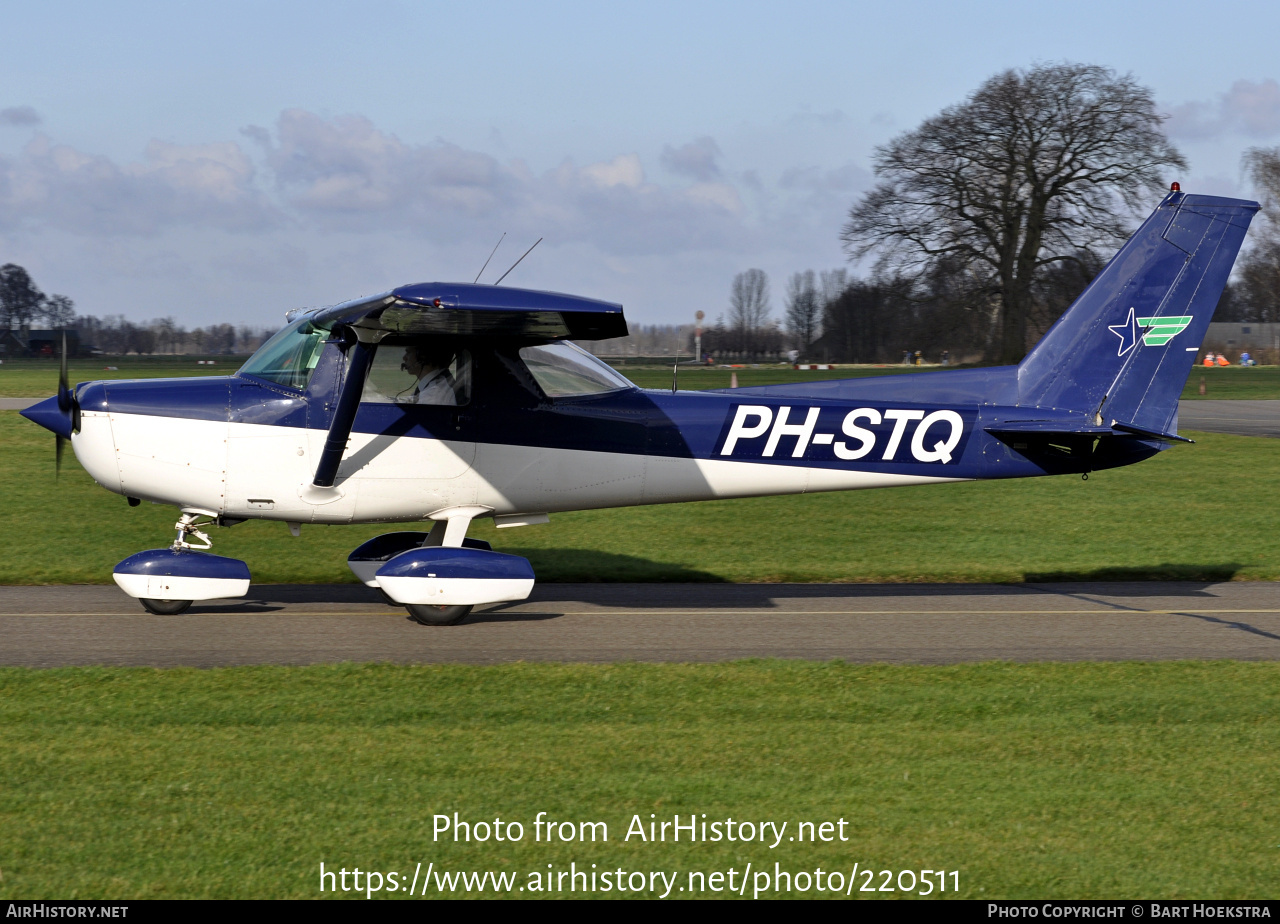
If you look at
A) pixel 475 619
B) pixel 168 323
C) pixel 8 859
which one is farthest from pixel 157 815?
pixel 168 323

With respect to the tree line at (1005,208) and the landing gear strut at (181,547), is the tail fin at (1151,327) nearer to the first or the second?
the landing gear strut at (181,547)

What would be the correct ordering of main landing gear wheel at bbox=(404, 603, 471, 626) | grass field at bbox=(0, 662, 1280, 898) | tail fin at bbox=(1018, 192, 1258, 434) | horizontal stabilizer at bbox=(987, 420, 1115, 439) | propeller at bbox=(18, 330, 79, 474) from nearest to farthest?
1. grass field at bbox=(0, 662, 1280, 898)
2. propeller at bbox=(18, 330, 79, 474)
3. main landing gear wheel at bbox=(404, 603, 471, 626)
4. horizontal stabilizer at bbox=(987, 420, 1115, 439)
5. tail fin at bbox=(1018, 192, 1258, 434)

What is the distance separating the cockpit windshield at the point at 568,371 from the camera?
829cm

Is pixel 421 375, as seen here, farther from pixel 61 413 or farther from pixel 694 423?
pixel 61 413

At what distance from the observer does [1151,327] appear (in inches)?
354

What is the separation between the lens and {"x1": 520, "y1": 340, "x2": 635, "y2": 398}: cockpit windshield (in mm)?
8289

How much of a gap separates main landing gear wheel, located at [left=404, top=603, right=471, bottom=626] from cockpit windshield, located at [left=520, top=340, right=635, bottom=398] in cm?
169

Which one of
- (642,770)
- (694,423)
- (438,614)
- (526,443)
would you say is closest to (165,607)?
(438,614)

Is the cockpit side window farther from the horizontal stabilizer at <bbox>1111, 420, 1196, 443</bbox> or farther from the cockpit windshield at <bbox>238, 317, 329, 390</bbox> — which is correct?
the horizontal stabilizer at <bbox>1111, 420, 1196, 443</bbox>

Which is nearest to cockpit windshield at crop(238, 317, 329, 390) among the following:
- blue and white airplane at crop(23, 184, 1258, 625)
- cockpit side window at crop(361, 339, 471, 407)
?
blue and white airplane at crop(23, 184, 1258, 625)

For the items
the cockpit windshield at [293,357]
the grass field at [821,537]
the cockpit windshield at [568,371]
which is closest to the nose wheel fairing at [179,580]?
the cockpit windshield at [293,357]

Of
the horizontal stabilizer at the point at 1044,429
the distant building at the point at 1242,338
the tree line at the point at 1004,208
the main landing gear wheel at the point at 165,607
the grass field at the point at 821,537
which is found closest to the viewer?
the main landing gear wheel at the point at 165,607

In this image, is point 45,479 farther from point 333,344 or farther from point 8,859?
point 8,859

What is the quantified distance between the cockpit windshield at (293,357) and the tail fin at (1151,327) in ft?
17.9
